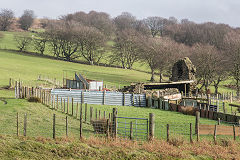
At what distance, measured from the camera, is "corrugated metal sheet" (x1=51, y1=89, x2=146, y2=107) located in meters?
41.5

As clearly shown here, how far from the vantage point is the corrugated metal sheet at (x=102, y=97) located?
41.5 metres

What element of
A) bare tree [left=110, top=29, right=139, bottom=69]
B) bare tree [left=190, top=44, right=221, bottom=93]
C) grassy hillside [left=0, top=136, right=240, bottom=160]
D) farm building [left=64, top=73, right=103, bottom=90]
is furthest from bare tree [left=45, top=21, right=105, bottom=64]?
grassy hillside [left=0, top=136, right=240, bottom=160]

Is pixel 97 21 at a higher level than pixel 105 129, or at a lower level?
higher

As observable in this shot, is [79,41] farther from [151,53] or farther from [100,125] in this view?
[100,125]

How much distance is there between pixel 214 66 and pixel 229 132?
46655mm

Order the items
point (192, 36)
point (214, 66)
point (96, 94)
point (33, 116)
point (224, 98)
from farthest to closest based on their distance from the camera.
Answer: point (192, 36), point (214, 66), point (224, 98), point (96, 94), point (33, 116)

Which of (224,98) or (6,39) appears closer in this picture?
(224,98)

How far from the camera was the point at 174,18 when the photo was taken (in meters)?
188

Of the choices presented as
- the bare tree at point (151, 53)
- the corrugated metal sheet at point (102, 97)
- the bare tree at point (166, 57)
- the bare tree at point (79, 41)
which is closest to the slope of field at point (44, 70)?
the bare tree at point (151, 53)

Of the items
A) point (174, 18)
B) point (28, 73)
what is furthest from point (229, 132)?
point (174, 18)

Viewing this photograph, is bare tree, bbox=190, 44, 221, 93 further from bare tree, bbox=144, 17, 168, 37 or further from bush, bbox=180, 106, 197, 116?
bare tree, bbox=144, 17, 168, 37

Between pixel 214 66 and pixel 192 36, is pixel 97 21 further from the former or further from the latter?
pixel 214 66

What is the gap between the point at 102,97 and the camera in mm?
42938

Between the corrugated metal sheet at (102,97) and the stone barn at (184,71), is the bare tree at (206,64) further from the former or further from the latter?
the corrugated metal sheet at (102,97)
